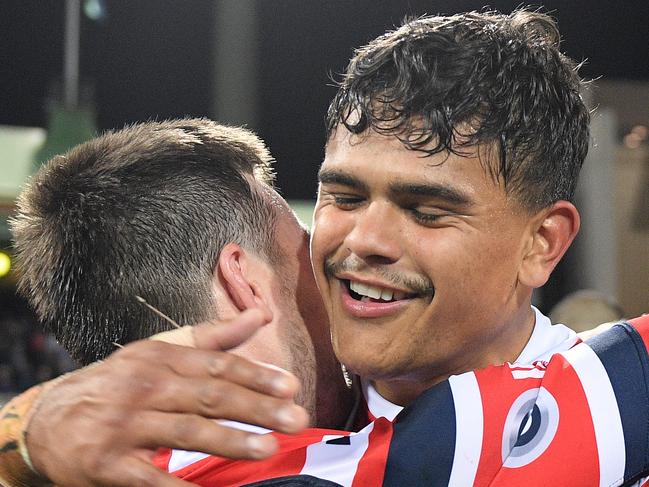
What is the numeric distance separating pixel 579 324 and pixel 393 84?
3200mm

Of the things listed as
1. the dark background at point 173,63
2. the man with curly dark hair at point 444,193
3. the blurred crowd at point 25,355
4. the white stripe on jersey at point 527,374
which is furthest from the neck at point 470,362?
the blurred crowd at point 25,355

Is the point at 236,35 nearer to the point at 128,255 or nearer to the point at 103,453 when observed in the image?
the point at 128,255

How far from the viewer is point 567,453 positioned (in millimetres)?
1593

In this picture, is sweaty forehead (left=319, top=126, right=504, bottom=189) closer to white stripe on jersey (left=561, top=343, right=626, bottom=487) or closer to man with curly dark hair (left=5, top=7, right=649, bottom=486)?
man with curly dark hair (left=5, top=7, right=649, bottom=486)

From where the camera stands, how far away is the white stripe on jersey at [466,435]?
5.16 ft

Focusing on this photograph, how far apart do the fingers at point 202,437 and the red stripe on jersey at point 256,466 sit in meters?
0.42

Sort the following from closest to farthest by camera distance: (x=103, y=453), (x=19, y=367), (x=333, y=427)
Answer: (x=103, y=453)
(x=333, y=427)
(x=19, y=367)

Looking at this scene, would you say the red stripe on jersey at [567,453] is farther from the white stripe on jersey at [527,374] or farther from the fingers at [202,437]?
the fingers at [202,437]

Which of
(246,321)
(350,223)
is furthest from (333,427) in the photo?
(246,321)

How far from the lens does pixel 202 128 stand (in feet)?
7.39

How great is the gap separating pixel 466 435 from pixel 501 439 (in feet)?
0.21

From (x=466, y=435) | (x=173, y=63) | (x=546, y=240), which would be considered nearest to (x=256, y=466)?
(x=466, y=435)

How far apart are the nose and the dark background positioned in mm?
6209

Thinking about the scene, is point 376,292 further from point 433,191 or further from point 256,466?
point 256,466
